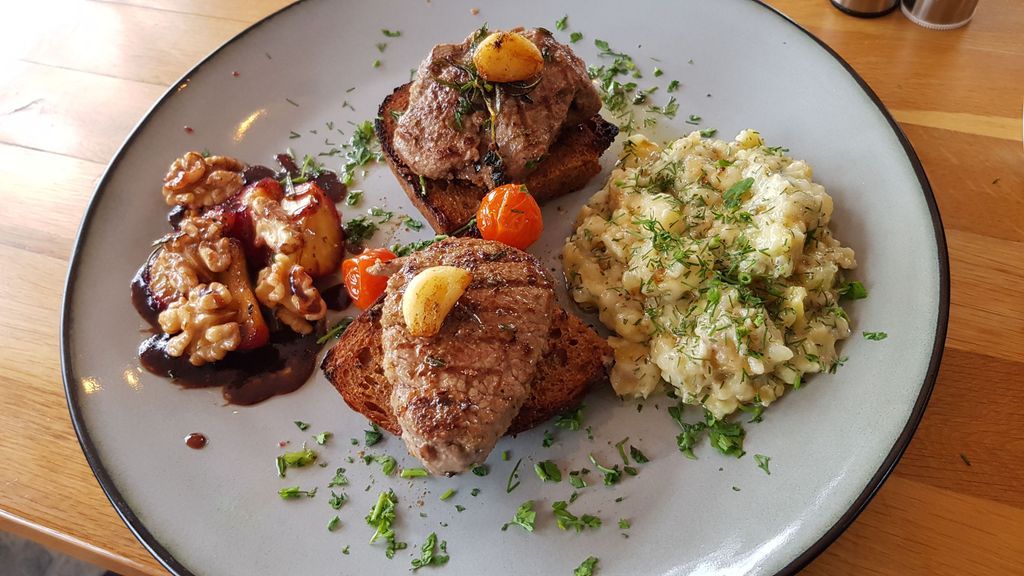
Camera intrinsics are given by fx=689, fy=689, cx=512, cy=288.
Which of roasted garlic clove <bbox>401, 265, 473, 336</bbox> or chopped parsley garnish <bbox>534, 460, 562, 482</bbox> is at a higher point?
roasted garlic clove <bbox>401, 265, 473, 336</bbox>

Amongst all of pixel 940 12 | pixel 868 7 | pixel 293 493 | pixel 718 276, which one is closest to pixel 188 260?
pixel 293 493

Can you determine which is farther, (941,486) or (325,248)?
(325,248)

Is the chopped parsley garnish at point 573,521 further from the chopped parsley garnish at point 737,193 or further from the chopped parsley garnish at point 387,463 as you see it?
the chopped parsley garnish at point 737,193

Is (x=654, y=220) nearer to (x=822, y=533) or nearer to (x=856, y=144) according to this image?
(x=856, y=144)

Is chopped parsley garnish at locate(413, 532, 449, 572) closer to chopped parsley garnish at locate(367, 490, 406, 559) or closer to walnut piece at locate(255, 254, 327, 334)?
chopped parsley garnish at locate(367, 490, 406, 559)

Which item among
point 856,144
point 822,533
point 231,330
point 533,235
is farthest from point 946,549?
point 231,330

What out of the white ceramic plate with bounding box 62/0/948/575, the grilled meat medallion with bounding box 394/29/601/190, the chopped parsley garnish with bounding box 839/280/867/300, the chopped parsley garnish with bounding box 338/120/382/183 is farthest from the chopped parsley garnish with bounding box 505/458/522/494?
the chopped parsley garnish with bounding box 338/120/382/183

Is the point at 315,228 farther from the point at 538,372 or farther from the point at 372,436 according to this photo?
the point at 538,372
